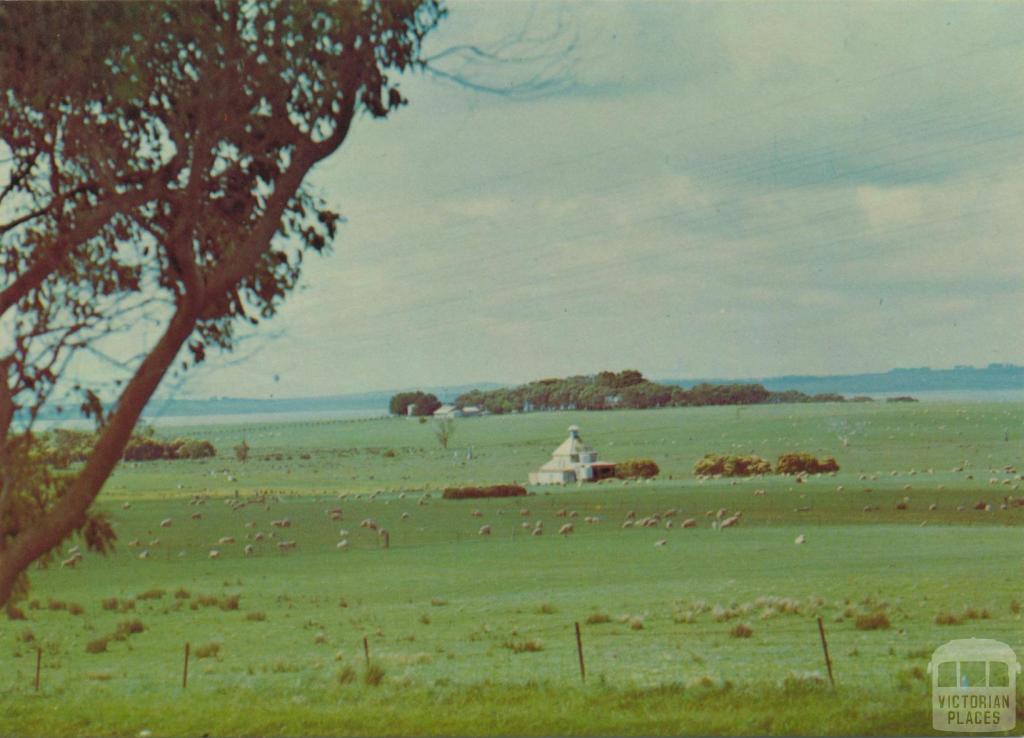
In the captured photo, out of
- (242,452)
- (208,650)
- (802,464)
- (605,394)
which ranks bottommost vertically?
(208,650)

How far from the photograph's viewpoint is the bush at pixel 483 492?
13.8 m

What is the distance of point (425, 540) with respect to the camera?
1420 cm

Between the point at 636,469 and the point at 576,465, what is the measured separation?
70 cm

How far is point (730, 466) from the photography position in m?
15.3

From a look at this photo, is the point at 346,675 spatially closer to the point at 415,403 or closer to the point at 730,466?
the point at 415,403

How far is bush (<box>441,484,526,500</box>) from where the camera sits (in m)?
13.8

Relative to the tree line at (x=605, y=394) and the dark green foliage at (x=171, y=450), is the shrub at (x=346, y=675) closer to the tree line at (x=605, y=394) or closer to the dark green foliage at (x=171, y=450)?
the dark green foliage at (x=171, y=450)

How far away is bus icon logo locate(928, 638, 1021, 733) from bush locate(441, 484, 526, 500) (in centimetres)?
495

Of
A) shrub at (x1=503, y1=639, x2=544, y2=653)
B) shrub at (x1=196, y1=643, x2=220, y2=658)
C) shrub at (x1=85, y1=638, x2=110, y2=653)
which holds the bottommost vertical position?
shrub at (x1=503, y1=639, x2=544, y2=653)

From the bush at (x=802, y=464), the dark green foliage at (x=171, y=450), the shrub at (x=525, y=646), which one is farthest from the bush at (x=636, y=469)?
the dark green foliage at (x=171, y=450)

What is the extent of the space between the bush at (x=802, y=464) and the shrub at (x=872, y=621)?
2.82 m

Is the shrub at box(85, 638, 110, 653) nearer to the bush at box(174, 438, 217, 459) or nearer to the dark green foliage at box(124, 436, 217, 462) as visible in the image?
the dark green foliage at box(124, 436, 217, 462)

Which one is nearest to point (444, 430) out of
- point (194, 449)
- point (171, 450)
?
point (194, 449)

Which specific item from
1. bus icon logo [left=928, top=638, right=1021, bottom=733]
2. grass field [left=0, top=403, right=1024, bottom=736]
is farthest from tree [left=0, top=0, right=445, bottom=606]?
bus icon logo [left=928, top=638, right=1021, bottom=733]
